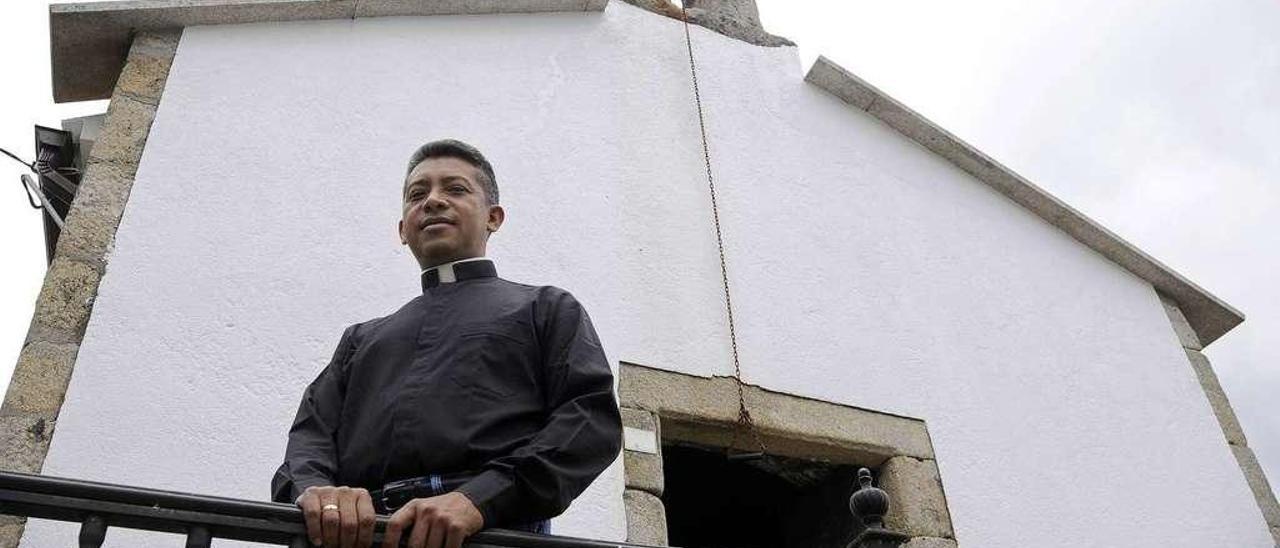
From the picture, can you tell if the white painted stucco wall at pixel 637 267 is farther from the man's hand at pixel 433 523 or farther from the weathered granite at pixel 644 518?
the man's hand at pixel 433 523

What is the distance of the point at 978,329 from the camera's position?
4.69 m

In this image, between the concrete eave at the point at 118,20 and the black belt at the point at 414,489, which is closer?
the black belt at the point at 414,489

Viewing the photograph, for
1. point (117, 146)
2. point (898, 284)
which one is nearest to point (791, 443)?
point (898, 284)

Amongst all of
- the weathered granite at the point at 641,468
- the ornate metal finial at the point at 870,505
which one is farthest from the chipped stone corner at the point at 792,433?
the ornate metal finial at the point at 870,505

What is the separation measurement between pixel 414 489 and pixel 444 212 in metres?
0.60

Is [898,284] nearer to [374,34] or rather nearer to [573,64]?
[573,64]

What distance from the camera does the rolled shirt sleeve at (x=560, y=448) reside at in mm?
1662

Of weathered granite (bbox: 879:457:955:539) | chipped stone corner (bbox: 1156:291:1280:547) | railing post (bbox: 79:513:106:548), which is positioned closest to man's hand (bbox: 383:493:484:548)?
railing post (bbox: 79:513:106:548)

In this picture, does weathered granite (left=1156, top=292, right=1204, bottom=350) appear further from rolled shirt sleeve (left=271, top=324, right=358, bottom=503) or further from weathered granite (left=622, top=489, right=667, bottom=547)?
rolled shirt sleeve (left=271, top=324, right=358, bottom=503)

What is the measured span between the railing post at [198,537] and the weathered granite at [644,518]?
1894mm

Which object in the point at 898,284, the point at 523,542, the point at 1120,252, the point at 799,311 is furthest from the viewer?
the point at 1120,252

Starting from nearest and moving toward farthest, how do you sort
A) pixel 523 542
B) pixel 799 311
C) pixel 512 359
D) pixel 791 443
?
1. pixel 523 542
2. pixel 512 359
3. pixel 791 443
4. pixel 799 311

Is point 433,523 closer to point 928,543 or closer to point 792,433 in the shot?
point 792,433

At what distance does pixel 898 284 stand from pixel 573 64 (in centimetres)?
174
